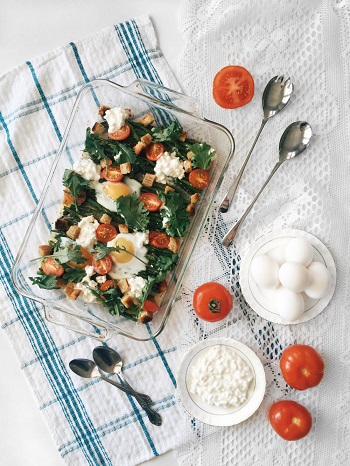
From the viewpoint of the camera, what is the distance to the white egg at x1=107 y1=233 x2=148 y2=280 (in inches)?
73.7

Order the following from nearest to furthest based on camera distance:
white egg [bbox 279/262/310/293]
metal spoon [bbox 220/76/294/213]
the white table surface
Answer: white egg [bbox 279/262/310/293], metal spoon [bbox 220/76/294/213], the white table surface

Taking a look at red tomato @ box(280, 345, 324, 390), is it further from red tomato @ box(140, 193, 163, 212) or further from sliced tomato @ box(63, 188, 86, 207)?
sliced tomato @ box(63, 188, 86, 207)

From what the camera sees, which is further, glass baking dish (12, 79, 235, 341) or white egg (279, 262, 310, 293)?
glass baking dish (12, 79, 235, 341)

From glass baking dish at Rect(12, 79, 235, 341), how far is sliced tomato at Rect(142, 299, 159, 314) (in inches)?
1.1

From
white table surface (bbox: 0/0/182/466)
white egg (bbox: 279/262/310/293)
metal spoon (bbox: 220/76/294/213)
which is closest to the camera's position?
white egg (bbox: 279/262/310/293)

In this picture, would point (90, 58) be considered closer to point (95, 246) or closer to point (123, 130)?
point (123, 130)

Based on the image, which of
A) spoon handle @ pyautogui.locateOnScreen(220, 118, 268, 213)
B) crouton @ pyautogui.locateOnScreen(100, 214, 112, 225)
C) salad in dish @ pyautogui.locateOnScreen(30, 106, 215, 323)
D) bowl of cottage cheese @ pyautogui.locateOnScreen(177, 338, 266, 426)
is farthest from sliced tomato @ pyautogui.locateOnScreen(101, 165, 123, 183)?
bowl of cottage cheese @ pyautogui.locateOnScreen(177, 338, 266, 426)

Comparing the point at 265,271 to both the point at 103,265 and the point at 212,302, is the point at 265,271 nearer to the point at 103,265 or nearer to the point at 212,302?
the point at 212,302

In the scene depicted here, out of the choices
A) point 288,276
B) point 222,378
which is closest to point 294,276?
point 288,276

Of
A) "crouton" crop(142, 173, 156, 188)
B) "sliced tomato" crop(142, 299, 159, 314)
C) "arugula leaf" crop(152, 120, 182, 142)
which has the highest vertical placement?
"arugula leaf" crop(152, 120, 182, 142)

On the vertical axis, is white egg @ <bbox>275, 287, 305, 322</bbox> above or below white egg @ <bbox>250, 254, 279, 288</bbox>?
below

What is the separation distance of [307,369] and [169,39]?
107 cm

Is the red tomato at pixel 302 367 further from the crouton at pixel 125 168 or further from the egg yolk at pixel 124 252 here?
the crouton at pixel 125 168

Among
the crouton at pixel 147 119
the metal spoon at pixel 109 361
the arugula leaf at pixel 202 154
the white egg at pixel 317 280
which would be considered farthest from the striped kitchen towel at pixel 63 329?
the white egg at pixel 317 280
